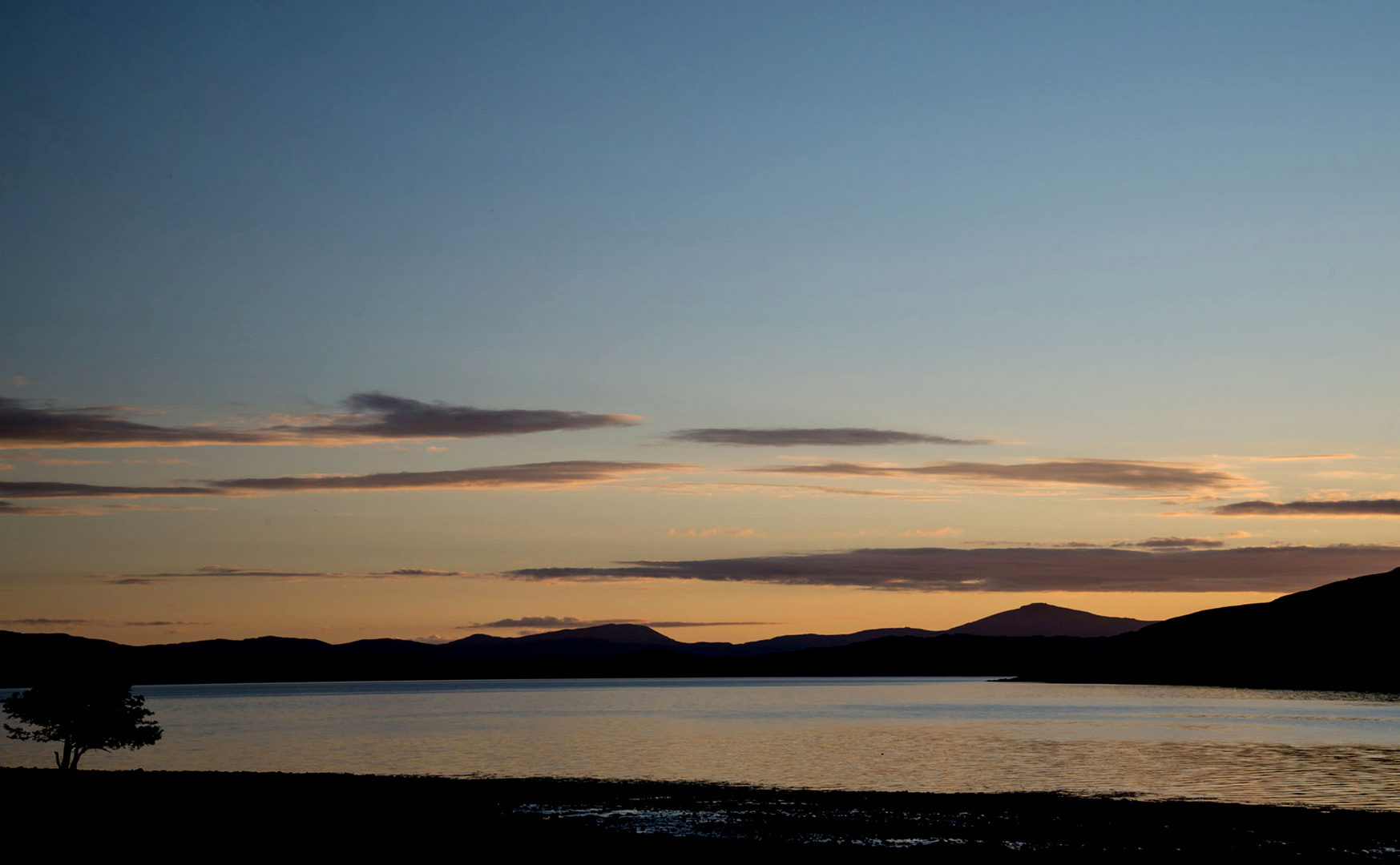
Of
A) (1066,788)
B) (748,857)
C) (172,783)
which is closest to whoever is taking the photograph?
(748,857)

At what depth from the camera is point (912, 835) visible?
39.3 meters

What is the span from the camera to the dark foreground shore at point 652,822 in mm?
35688

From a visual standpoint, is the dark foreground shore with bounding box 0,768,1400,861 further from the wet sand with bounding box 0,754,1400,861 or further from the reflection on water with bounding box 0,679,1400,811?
the reflection on water with bounding box 0,679,1400,811

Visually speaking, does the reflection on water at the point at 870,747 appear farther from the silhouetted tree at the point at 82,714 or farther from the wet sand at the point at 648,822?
the silhouetted tree at the point at 82,714

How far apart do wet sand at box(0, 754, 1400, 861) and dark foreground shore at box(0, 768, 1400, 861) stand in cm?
12

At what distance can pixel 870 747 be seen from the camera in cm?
8819

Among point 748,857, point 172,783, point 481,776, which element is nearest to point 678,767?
point 481,776

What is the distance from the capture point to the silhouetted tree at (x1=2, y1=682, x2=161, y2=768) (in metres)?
53.4

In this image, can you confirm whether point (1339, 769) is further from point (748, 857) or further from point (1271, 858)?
point (748, 857)

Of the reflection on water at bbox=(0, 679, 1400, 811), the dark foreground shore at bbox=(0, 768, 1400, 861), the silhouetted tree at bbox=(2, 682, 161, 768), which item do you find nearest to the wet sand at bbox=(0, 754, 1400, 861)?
the dark foreground shore at bbox=(0, 768, 1400, 861)

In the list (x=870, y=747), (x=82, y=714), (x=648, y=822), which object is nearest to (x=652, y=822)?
(x=648, y=822)

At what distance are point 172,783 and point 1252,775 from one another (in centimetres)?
5670

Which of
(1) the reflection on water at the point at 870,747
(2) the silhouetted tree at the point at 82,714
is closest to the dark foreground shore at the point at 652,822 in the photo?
(2) the silhouetted tree at the point at 82,714

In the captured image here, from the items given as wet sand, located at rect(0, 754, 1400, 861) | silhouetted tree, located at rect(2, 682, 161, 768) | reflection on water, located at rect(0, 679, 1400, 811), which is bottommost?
reflection on water, located at rect(0, 679, 1400, 811)
